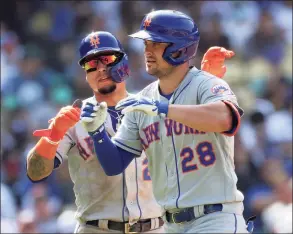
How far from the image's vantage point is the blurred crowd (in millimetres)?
8102

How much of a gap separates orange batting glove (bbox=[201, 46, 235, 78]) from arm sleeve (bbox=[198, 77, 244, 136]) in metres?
0.64

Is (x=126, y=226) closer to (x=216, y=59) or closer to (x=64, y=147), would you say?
(x=64, y=147)

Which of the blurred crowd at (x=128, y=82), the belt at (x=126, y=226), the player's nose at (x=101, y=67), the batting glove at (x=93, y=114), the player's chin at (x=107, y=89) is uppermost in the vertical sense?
the batting glove at (x=93, y=114)

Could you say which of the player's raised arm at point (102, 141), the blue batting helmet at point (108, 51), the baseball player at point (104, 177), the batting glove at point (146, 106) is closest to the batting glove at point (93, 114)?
the player's raised arm at point (102, 141)

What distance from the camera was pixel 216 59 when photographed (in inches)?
200

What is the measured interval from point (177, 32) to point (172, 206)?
0.95 metres

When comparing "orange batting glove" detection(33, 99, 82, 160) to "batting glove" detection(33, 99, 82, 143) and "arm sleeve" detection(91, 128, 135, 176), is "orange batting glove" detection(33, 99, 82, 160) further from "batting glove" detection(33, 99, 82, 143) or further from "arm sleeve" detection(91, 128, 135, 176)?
"arm sleeve" detection(91, 128, 135, 176)

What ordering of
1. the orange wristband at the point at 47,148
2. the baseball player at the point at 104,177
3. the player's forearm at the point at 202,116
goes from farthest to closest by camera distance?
1. the baseball player at the point at 104,177
2. the orange wristband at the point at 47,148
3. the player's forearm at the point at 202,116

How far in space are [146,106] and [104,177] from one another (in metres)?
1.29

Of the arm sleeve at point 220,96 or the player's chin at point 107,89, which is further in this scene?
the player's chin at point 107,89

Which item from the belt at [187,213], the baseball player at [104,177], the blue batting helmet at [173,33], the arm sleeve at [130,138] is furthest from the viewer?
the baseball player at [104,177]

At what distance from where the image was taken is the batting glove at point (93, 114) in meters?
4.38

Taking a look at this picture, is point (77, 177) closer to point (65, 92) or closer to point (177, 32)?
point (177, 32)

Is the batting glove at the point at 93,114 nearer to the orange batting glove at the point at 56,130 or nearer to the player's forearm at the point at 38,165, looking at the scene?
the orange batting glove at the point at 56,130
